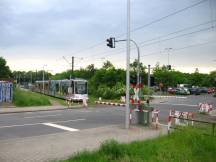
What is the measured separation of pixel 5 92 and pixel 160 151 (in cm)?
2731

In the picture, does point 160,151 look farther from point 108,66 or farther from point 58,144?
point 108,66

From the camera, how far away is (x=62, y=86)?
Answer: 46.4 metres

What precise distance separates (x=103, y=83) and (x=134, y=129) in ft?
134

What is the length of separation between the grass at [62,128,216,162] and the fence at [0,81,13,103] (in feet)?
84.0

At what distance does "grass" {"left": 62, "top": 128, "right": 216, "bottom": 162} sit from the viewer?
27.2ft

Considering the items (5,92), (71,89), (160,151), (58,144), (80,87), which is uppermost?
(80,87)

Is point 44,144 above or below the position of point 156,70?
below

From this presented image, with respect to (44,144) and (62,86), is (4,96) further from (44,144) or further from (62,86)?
(44,144)

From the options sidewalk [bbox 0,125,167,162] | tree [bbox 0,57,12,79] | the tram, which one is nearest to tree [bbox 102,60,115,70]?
the tram

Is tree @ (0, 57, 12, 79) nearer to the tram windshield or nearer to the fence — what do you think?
the tram windshield

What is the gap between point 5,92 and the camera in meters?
33.7

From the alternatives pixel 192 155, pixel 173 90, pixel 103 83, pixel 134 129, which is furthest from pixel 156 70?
pixel 192 155

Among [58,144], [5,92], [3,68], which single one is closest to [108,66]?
[3,68]

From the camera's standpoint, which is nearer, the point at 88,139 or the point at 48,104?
the point at 88,139
